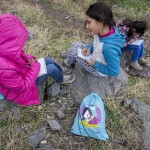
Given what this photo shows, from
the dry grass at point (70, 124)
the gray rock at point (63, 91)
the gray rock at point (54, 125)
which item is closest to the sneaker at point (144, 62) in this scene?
the dry grass at point (70, 124)

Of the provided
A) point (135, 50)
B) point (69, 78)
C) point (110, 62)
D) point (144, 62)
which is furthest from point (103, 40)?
point (144, 62)

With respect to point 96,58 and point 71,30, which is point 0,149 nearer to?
point 96,58

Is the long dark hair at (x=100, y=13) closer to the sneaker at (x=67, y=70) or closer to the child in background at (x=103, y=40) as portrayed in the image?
the child in background at (x=103, y=40)

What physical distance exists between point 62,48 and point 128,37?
1.04 metres

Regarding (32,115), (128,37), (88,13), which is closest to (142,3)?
(128,37)

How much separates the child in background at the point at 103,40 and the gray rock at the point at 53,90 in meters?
0.47

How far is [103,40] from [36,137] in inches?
50.0

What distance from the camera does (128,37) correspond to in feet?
13.5

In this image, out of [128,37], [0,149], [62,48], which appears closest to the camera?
[0,149]

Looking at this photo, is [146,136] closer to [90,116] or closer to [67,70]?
[90,116]

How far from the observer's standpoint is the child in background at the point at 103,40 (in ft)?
10.1

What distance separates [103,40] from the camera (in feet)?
10.6

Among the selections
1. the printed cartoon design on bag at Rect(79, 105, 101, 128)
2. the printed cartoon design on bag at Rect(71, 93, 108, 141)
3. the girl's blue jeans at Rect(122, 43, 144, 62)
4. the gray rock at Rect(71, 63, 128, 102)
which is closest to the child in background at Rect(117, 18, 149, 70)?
the girl's blue jeans at Rect(122, 43, 144, 62)

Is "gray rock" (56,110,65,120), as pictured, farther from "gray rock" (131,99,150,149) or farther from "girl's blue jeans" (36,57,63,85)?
"gray rock" (131,99,150,149)
